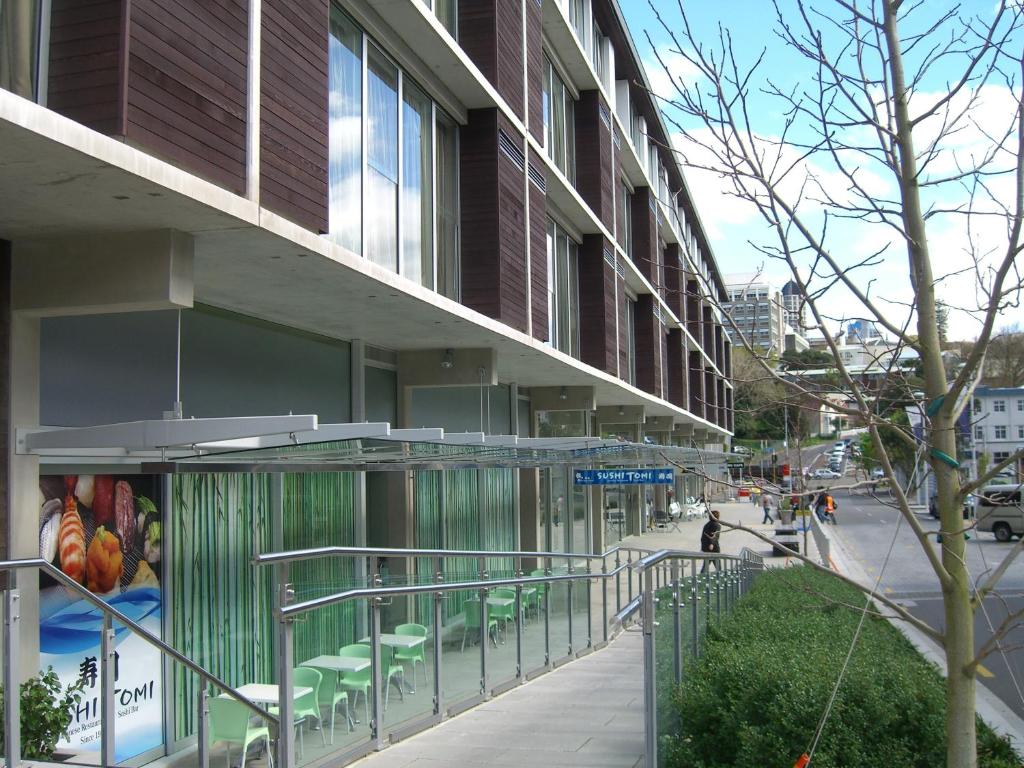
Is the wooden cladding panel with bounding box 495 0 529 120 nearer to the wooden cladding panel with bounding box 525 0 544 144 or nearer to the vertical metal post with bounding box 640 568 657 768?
the wooden cladding panel with bounding box 525 0 544 144

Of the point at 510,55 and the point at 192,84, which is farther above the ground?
the point at 510,55

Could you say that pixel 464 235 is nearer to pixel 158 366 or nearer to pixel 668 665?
pixel 158 366

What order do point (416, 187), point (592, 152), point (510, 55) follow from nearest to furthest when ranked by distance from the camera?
point (416, 187) → point (510, 55) → point (592, 152)

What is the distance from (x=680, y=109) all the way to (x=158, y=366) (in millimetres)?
5677

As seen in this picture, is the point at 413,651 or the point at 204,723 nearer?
the point at 204,723

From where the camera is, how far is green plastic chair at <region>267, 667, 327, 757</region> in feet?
20.7

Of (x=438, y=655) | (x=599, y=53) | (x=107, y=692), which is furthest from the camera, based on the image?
(x=599, y=53)

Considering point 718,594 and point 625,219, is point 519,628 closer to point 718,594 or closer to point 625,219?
point 718,594

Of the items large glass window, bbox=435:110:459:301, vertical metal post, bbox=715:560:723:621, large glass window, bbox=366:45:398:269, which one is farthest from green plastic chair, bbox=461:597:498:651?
large glass window, bbox=435:110:459:301

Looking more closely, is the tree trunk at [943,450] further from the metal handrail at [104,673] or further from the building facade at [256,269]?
the metal handrail at [104,673]

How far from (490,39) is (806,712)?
35.8ft

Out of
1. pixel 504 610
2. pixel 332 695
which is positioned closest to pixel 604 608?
pixel 504 610

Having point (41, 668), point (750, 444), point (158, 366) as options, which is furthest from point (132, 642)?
point (750, 444)

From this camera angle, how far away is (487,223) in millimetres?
14164
